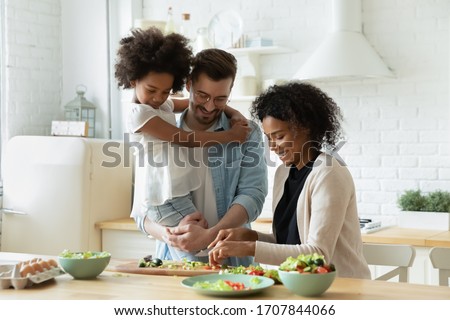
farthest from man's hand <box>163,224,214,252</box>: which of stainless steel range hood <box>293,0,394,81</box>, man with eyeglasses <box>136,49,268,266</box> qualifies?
stainless steel range hood <box>293,0,394,81</box>

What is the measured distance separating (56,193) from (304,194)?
279 centimetres

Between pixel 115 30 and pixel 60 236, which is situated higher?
pixel 115 30

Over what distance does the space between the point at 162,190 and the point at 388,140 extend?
7.48ft

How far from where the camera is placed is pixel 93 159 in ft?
15.7

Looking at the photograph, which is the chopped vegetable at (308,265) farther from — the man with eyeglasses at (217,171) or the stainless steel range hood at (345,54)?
the stainless steel range hood at (345,54)

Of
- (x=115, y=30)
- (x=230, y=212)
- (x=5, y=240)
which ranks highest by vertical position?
(x=115, y=30)

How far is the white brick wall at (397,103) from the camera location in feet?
14.5

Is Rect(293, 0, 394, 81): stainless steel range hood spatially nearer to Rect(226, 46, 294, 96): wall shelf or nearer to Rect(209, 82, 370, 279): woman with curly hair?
Rect(226, 46, 294, 96): wall shelf

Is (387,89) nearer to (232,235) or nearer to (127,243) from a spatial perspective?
(127,243)

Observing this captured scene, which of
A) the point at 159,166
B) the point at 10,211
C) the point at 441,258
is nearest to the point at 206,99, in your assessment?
the point at 159,166

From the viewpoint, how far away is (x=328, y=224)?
2260 millimetres

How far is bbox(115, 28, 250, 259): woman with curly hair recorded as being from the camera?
266cm
